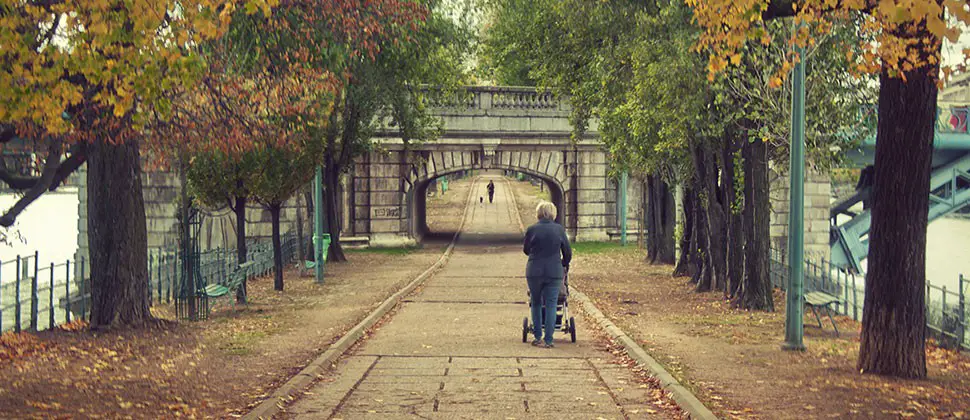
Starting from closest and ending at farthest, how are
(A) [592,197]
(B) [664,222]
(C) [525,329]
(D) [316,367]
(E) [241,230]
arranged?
(D) [316,367], (C) [525,329], (E) [241,230], (B) [664,222], (A) [592,197]

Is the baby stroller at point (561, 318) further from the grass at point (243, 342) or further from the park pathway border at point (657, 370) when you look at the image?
the grass at point (243, 342)

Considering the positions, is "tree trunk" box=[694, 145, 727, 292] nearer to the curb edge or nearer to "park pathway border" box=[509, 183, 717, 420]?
"park pathway border" box=[509, 183, 717, 420]

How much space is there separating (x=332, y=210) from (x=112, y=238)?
1783cm

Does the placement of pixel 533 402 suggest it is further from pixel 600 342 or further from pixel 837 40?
pixel 837 40

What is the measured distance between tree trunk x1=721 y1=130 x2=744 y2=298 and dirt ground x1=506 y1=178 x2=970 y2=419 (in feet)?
A: 1.84

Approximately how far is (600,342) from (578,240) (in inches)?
1044

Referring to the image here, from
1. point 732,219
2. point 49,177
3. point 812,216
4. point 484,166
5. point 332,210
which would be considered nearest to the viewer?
point 49,177

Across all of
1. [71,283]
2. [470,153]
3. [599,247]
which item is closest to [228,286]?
[71,283]

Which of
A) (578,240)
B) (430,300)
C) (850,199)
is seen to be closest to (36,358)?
(430,300)

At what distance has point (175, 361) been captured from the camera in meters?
12.6

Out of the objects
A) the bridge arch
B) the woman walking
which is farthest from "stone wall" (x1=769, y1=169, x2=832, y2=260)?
the woman walking

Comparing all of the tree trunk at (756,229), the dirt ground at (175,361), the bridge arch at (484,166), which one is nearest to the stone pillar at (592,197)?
the bridge arch at (484,166)

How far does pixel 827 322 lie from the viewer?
18812 mm

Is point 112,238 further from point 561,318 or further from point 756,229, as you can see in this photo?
point 756,229
